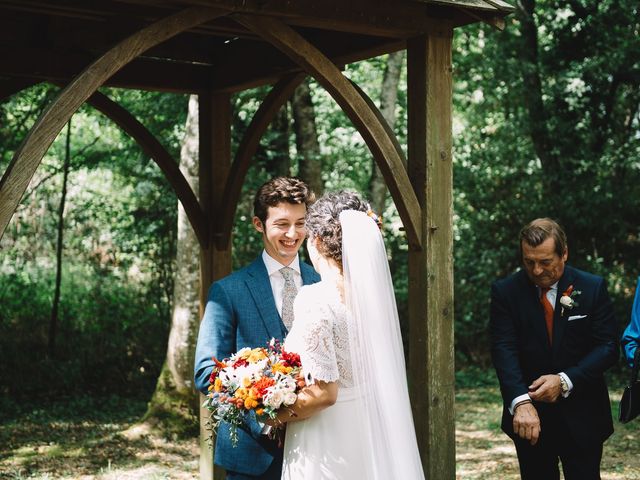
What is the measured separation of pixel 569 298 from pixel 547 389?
445 mm

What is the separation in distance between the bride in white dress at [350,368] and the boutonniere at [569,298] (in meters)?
1.06

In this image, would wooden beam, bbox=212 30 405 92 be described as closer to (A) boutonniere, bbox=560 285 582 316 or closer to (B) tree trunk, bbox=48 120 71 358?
(A) boutonniere, bbox=560 285 582 316

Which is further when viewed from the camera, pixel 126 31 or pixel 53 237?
pixel 53 237

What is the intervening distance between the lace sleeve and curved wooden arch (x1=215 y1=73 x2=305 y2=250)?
2497 millimetres

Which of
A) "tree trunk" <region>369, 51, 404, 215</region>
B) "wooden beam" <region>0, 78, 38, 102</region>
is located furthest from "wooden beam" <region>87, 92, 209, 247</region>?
"tree trunk" <region>369, 51, 404, 215</region>

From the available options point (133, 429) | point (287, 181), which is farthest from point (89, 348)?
point (287, 181)

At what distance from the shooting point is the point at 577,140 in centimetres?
1118

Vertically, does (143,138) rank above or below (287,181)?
above

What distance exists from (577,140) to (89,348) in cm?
683

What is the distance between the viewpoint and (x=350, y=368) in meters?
3.27

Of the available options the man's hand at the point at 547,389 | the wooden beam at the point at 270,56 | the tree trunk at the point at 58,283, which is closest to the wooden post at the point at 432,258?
the wooden beam at the point at 270,56

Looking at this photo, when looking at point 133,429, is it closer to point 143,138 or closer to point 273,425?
point 143,138

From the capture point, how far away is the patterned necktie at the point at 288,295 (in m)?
3.90

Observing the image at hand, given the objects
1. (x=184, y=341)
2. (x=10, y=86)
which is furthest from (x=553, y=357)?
(x=184, y=341)
